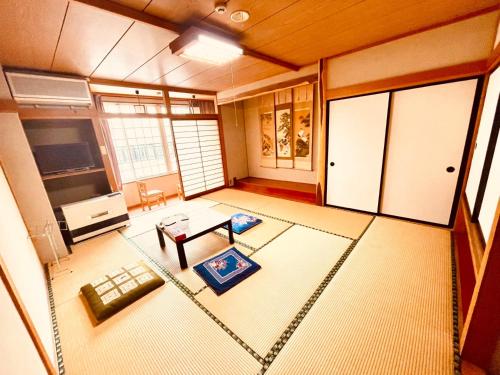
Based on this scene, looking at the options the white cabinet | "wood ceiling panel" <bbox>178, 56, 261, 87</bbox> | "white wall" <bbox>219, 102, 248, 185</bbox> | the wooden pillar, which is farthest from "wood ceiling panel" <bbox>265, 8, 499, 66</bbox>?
the white cabinet

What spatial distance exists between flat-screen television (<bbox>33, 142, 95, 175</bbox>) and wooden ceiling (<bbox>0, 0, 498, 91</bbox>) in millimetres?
1025

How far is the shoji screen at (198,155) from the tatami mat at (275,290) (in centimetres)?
311

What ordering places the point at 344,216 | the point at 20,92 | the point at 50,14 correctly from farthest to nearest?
the point at 344,216 → the point at 20,92 → the point at 50,14

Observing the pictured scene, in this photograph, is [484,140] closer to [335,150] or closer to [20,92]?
[335,150]

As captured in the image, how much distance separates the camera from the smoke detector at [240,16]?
66.8 inches

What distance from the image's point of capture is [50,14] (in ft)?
5.01

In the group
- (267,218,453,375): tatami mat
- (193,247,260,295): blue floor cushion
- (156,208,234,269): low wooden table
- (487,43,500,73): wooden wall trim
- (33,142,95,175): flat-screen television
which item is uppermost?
(487,43,500,73): wooden wall trim

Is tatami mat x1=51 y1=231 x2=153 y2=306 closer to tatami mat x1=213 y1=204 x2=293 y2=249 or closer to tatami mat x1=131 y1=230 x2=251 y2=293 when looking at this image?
tatami mat x1=131 y1=230 x2=251 y2=293

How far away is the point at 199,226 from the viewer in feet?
8.15

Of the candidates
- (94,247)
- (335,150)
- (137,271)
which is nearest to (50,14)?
(137,271)

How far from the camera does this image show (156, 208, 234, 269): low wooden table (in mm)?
2254

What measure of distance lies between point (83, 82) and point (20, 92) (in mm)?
727

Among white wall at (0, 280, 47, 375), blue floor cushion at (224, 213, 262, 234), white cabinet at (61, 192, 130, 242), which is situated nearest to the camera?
white wall at (0, 280, 47, 375)

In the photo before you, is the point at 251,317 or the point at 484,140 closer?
the point at 251,317
